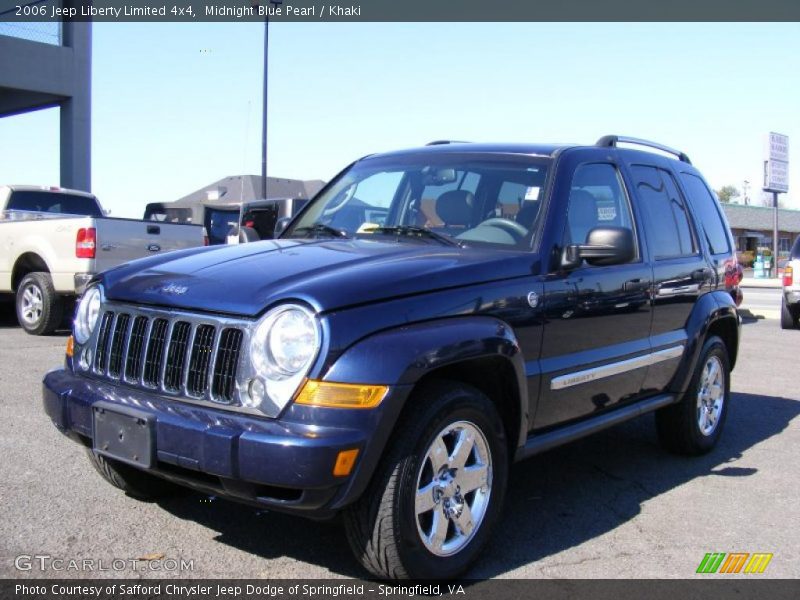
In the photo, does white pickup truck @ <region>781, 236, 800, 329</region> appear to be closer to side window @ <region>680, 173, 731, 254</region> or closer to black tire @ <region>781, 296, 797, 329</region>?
black tire @ <region>781, 296, 797, 329</region>

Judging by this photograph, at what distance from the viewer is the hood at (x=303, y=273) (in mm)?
3205

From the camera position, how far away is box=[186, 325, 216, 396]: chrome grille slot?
3.24 metres

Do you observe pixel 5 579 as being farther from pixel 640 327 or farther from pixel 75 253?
pixel 75 253

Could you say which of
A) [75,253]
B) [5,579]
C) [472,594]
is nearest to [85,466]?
[5,579]

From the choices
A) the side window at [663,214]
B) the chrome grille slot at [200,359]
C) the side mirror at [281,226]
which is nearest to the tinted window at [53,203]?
the side mirror at [281,226]

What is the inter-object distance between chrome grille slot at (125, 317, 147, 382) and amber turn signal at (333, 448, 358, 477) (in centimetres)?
103

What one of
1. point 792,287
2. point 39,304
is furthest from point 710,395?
point 792,287

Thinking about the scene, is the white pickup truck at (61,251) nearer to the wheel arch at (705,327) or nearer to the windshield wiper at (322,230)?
the windshield wiper at (322,230)

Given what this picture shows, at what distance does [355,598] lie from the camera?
3.29 metres

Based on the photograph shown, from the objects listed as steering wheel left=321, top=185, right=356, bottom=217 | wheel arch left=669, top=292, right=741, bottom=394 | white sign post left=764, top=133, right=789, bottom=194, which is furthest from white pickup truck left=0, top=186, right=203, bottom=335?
white sign post left=764, top=133, right=789, bottom=194

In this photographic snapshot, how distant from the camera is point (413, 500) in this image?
321 cm

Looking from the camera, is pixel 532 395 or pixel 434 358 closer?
pixel 434 358

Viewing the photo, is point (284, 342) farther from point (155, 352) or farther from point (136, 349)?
point (136, 349)

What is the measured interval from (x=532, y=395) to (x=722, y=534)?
1281mm
